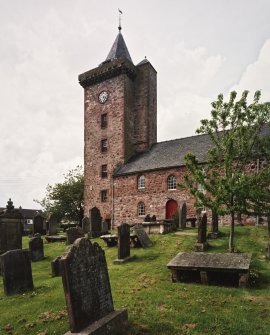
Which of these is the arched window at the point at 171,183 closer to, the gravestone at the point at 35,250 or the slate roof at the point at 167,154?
the slate roof at the point at 167,154

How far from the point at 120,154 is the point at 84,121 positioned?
7377 millimetres

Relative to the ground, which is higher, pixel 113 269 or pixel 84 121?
pixel 84 121

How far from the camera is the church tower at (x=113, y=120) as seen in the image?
33.1 meters

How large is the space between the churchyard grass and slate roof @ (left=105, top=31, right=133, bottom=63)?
3210 centimetres

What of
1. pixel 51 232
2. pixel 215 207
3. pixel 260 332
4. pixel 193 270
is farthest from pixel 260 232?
pixel 51 232

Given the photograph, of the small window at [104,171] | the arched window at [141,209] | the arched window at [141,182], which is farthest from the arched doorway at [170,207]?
the small window at [104,171]

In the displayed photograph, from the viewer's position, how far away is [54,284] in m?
9.30

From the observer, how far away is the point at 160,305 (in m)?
7.15

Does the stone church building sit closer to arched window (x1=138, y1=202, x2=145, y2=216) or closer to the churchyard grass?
arched window (x1=138, y1=202, x2=145, y2=216)

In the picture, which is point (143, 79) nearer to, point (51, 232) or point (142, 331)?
point (51, 232)

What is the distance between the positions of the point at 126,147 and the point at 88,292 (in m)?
27.8

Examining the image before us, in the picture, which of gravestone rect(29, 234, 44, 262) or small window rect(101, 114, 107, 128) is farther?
small window rect(101, 114, 107, 128)

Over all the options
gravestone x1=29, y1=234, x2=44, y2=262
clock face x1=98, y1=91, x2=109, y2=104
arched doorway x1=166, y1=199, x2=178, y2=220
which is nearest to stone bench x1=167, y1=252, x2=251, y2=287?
gravestone x1=29, y1=234, x2=44, y2=262

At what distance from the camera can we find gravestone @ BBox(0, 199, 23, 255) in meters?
14.1
